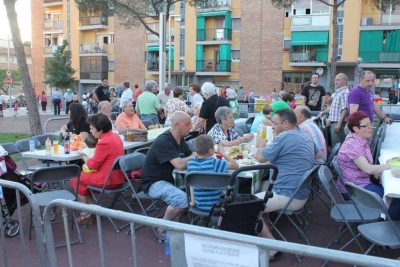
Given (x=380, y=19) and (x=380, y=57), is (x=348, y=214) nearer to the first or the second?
(x=380, y=57)

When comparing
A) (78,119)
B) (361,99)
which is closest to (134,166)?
(78,119)

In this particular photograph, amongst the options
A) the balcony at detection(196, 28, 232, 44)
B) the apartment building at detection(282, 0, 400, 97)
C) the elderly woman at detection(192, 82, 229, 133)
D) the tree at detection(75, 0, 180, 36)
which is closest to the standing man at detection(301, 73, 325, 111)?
the elderly woman at detection(192, 82, 229, 133)

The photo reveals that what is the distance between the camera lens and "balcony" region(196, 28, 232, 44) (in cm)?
3309

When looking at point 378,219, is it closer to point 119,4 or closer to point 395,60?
point 119,4

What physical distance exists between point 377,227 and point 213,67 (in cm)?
3119

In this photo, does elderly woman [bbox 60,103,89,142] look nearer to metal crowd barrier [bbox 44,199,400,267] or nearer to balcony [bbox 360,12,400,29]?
metal crowd barrier [bbox 44,199,400,267]

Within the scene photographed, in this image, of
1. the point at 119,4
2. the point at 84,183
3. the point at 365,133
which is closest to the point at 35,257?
the point at 84,183

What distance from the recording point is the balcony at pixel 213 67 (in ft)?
109

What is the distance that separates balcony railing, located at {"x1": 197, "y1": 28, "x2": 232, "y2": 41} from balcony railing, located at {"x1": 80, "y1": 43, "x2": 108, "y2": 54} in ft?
34.6

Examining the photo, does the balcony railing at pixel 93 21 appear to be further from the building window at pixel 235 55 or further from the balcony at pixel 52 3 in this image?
the building window at pixel 235 55

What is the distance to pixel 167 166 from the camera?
4566 mm

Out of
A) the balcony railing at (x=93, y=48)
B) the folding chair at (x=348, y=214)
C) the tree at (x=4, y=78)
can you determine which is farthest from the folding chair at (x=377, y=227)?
the tree at (x=4, y=78)

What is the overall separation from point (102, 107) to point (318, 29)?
25519 millimetres

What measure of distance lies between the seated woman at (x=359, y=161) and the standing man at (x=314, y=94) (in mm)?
5179
